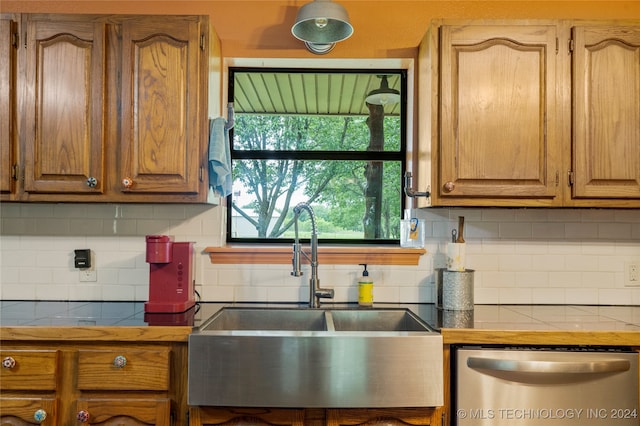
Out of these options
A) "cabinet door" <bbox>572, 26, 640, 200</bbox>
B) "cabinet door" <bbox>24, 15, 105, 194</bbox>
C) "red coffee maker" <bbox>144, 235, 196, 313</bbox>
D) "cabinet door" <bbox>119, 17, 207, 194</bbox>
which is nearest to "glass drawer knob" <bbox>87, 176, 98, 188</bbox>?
"cabinet door" <bbox>24, 15, 105, 194</bbox>

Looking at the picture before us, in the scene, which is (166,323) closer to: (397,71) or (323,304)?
(323,304)

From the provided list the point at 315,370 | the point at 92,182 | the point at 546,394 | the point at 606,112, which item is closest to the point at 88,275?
the point at 92,182

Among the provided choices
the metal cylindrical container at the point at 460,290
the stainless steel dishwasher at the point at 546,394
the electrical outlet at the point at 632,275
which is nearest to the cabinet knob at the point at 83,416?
the stainless steel dishwasher at the point at 546,394

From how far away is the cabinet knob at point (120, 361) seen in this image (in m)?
1.37

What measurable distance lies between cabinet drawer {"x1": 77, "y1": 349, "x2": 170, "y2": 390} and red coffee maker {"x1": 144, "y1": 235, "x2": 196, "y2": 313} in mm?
278

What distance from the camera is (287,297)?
1.99m

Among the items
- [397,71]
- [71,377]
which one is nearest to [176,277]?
[71,377]

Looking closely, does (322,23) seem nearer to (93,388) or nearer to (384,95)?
(384,95)

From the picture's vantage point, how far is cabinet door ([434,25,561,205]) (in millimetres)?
1675

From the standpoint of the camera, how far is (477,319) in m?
1.58

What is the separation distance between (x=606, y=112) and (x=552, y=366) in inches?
40.8

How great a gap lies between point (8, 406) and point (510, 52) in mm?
2224

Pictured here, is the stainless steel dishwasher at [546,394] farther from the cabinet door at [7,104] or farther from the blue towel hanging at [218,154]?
the cabinet door at [7,104]

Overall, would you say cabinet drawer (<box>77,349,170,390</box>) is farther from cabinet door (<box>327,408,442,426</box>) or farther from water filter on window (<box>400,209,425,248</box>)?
water filter on window (<box>400,209,425,248</box>)
